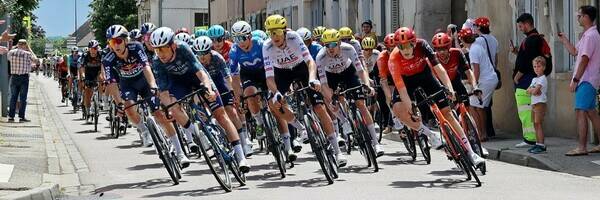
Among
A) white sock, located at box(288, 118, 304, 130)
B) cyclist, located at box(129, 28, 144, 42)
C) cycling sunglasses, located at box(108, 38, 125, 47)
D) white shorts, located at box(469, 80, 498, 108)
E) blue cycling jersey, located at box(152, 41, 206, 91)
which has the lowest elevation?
white sock, located at box(288, 118, 304, 130)

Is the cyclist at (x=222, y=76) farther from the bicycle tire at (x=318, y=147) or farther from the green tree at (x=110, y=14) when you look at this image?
the green tree at (x=110, y=14)

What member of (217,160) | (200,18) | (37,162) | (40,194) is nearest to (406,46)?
(217,160)

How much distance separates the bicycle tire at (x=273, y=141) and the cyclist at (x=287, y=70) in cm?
16

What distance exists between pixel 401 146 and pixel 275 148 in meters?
5.11

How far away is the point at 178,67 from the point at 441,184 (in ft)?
9.72

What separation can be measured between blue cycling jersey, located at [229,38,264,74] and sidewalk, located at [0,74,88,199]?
2.33 meters

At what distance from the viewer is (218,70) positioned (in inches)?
501

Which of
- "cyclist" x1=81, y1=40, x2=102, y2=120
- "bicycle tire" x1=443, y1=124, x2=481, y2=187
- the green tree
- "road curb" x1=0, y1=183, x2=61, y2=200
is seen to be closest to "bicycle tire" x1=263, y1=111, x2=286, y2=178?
"bicycle tire" x1=443, y1=124, x2=481, y2=187

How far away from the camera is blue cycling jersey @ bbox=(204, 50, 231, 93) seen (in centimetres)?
1241

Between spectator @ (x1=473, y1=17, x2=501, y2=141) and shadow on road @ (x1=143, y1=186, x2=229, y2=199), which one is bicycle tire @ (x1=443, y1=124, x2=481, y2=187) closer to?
shadow on road @ (x1=143, y1=186, x2=229, y2=199)

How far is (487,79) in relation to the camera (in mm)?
15781

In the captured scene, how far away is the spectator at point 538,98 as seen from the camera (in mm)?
13625

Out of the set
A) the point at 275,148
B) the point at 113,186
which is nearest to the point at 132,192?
the point at 113,186

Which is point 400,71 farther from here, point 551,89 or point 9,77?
point 9,77
